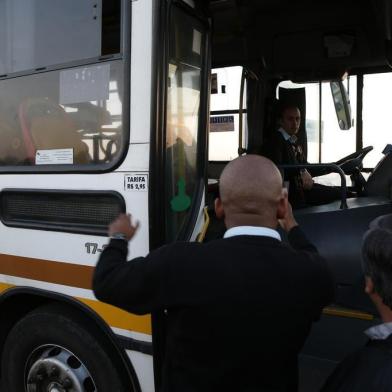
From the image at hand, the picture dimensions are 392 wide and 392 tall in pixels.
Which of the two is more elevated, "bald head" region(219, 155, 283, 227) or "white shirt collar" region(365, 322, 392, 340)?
"bald head" region(219, 155, 283, 227)

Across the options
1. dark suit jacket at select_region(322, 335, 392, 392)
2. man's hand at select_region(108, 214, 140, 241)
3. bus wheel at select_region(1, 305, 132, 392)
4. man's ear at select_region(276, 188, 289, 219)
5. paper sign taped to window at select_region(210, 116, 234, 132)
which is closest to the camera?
dark suit jacket at select_region(322, 335, 392, 392)

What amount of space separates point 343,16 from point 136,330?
3.07 meters

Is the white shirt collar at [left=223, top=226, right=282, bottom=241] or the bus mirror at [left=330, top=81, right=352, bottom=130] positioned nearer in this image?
the white shirt collar at [left=223, top=226, right=282, bottom=241]

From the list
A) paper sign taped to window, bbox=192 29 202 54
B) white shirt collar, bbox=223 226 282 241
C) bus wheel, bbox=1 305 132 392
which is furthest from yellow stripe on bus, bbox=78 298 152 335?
paper sign taped to window, bbox=192 29 202 54

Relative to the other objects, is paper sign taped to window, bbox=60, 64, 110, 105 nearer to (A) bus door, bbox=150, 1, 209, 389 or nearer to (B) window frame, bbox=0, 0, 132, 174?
(B) window frame, bbox=0, 0, 132, 174

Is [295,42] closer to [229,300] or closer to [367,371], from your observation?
[229,300]

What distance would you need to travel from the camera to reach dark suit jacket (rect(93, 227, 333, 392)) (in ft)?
3.98

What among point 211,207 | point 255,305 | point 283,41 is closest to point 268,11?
point 283,41

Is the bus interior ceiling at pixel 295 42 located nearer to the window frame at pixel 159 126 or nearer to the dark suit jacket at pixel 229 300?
the window frame at pixel 159 126

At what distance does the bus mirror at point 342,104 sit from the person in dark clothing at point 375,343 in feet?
9.71

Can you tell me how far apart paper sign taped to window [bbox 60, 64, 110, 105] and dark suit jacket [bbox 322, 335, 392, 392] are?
4.90 feet

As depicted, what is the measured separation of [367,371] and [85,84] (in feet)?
5.51

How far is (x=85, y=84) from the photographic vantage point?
216 cm

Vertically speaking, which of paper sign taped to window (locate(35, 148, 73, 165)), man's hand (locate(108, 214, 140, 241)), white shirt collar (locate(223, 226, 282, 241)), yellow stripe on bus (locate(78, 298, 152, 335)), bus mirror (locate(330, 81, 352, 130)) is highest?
bus mirror (locate(330, 81, 352, 130))
